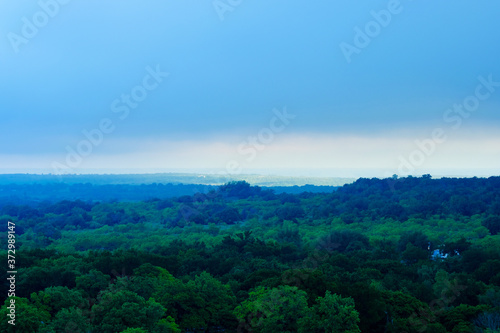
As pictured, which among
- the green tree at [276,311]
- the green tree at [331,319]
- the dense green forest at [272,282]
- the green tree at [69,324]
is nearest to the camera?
the green tree at [69,324]

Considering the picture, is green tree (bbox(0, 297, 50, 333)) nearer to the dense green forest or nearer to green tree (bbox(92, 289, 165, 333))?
the dense green forest

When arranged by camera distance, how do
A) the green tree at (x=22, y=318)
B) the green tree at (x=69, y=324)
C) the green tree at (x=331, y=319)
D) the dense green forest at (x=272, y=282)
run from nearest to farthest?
1. the green tree at (x=69, y=324)
2. the green tree at (x=22, y=318)
3. the green tree at (x=331, y=319)
4. the dense green forest at (x=272, y=282)

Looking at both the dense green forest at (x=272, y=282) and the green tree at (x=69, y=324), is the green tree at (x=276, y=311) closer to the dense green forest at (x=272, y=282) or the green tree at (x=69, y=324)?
the dense green forest at (x=272, y=282)

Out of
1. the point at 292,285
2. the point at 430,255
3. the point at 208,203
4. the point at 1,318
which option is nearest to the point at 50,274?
the point at 1,318

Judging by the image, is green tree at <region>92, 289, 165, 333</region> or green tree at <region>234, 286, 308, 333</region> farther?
green tree at <region>234, 286, 308, 333</region>

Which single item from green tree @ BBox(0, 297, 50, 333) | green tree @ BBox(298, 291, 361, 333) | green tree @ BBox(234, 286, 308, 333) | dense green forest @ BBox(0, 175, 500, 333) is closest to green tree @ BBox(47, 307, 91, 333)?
dense green forest @ BBox(0, 175, 500, 333)

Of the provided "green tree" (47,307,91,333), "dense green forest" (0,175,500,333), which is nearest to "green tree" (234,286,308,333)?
"dense green forest" (0,175,500,333)

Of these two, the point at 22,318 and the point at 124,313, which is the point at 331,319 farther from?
the point at 22,318

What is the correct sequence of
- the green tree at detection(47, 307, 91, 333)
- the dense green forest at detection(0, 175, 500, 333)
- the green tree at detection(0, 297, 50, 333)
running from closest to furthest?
1. the green tree at detection(47, 307, 91, 333)
2. the green tree at detection(0, 297, 50, 333)
3. the dense green forest at detection(0, 175, 500, 333)

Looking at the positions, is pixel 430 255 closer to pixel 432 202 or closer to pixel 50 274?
pixel 50 274

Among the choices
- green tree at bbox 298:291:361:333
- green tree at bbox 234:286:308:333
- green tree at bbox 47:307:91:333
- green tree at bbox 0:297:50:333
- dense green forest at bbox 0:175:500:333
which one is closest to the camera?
green tree at bbox 47:307:91:333

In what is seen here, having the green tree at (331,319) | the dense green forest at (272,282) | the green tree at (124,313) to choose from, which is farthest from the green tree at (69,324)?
the green tree at (331,319)
